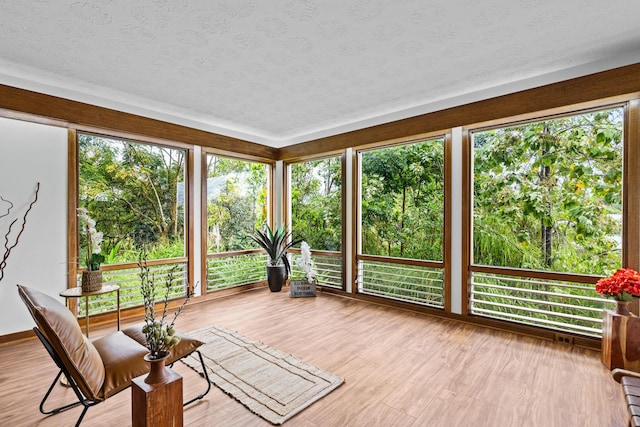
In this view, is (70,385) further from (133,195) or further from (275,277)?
(275,277)

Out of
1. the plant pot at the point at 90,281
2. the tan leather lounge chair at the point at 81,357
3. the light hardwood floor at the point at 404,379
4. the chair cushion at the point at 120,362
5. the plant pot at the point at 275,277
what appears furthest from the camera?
the plant pot at the point at 275,277

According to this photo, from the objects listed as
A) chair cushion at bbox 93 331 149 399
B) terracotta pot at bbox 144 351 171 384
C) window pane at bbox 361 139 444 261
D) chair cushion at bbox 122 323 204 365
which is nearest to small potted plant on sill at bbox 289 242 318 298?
window pane at bbox 361 139 444 261

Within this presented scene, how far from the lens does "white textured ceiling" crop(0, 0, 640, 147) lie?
225cm

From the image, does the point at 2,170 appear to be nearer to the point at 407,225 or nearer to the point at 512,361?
the point at 407,225

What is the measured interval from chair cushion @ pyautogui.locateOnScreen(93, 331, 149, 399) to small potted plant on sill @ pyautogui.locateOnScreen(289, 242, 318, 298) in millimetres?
2973

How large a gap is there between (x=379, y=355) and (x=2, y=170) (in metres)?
4.15

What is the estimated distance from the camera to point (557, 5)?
2.21 m

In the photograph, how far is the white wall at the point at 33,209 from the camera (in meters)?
3.26

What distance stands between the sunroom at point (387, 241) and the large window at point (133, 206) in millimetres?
22

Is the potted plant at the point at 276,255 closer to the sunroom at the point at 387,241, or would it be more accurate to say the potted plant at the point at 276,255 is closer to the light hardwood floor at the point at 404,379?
the sunroom at the point at 387,241

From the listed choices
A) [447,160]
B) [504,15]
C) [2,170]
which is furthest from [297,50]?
[2,170]

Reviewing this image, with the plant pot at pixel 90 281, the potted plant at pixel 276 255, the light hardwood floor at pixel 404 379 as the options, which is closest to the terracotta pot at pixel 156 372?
the light hardwood floor at pixel 404 379

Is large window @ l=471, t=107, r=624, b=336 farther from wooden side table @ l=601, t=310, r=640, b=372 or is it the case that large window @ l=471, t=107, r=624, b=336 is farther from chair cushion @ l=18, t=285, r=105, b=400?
chair cushion @ l=18, t=285, r=105, b=400

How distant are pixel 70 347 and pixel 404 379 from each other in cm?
224
